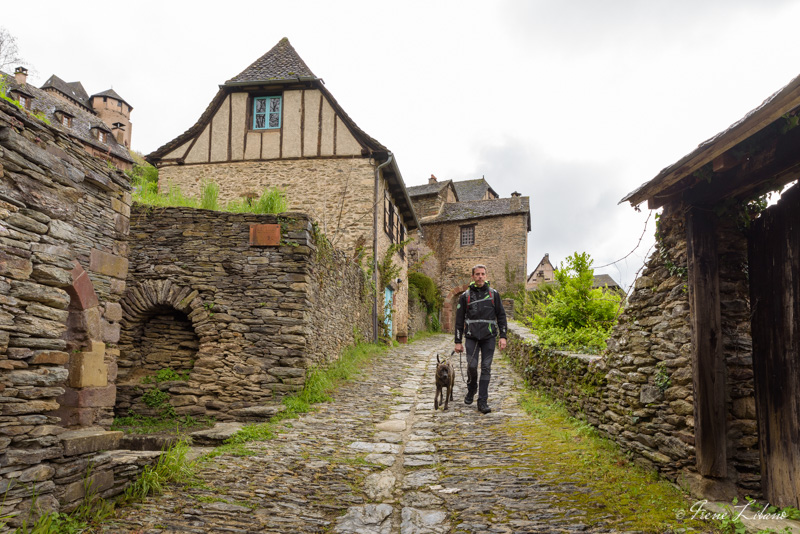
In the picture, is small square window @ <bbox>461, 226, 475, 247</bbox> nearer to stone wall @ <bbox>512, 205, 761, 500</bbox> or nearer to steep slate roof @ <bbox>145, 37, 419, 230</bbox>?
steep slate roof @ <bbox>145, 37, 419, 230</bbox>

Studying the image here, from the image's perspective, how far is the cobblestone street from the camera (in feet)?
12.2

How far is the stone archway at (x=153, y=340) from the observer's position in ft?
26.9

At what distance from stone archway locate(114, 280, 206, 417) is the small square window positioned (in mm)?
23719

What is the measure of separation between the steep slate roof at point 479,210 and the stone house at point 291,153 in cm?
1611

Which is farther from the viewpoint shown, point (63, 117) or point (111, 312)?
point (63, 117)

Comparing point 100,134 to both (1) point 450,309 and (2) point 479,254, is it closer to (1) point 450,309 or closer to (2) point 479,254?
(1) point 450,309

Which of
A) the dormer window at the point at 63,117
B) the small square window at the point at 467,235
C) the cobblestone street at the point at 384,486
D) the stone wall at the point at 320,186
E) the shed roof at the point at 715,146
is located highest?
the dormer window at the point at 63,117

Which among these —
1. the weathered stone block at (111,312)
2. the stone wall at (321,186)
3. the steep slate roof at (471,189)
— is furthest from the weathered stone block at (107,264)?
the steep slate roof at (471,189)

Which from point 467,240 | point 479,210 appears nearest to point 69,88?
point 479,210

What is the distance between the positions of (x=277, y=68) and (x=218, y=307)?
9.47m

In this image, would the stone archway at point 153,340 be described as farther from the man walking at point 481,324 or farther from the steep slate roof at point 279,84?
the steep slate roof at point 279,84

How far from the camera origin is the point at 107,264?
200 inches

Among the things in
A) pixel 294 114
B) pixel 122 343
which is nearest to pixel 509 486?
pixel 122 343

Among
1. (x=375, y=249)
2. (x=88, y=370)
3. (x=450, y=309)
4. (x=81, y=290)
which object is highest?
(x=375, y=249)
